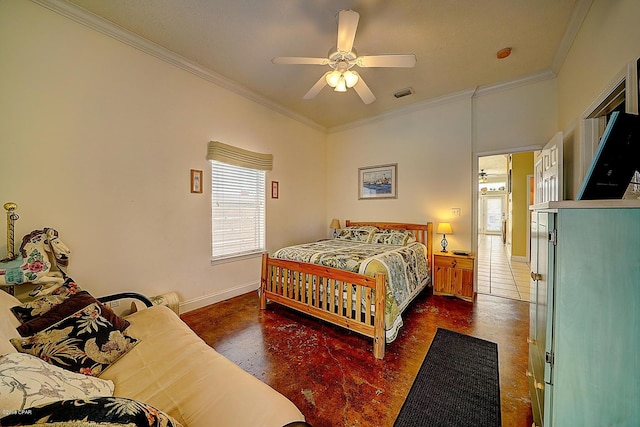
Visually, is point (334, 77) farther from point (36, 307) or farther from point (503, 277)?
point (503, 277)

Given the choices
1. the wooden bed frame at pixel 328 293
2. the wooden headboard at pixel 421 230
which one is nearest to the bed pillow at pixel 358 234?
the wooden headboard at pixel 421 230

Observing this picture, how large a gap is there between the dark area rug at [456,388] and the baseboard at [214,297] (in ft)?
8.44

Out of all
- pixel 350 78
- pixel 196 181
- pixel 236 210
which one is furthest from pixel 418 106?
pixel 196 181

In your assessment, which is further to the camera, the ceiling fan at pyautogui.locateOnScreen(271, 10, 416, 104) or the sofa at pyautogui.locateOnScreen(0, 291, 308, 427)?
the ceiling fan at pyautogui.locateOnScreen(271, 10, 416, 104)

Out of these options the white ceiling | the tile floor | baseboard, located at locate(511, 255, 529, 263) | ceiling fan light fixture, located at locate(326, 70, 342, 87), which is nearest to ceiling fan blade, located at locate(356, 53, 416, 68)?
ceiling fan light fixture, located at locate(326, 70, 342, 87)

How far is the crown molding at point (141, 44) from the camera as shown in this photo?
80.0 inches

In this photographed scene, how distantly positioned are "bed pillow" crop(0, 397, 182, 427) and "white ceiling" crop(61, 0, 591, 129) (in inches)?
107

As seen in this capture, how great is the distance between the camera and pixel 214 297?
3.18 m

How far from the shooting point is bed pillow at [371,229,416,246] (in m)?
3.62

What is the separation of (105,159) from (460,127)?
4.60 meters

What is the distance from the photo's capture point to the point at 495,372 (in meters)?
1.85

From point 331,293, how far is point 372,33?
8.86 feet

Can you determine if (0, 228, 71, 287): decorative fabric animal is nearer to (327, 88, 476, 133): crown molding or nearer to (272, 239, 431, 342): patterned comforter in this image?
(272, 239, 431, 342): patterned comforter

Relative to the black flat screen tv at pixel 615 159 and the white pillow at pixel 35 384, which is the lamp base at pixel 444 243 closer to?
the black flat screen tv at pixel 615 159
